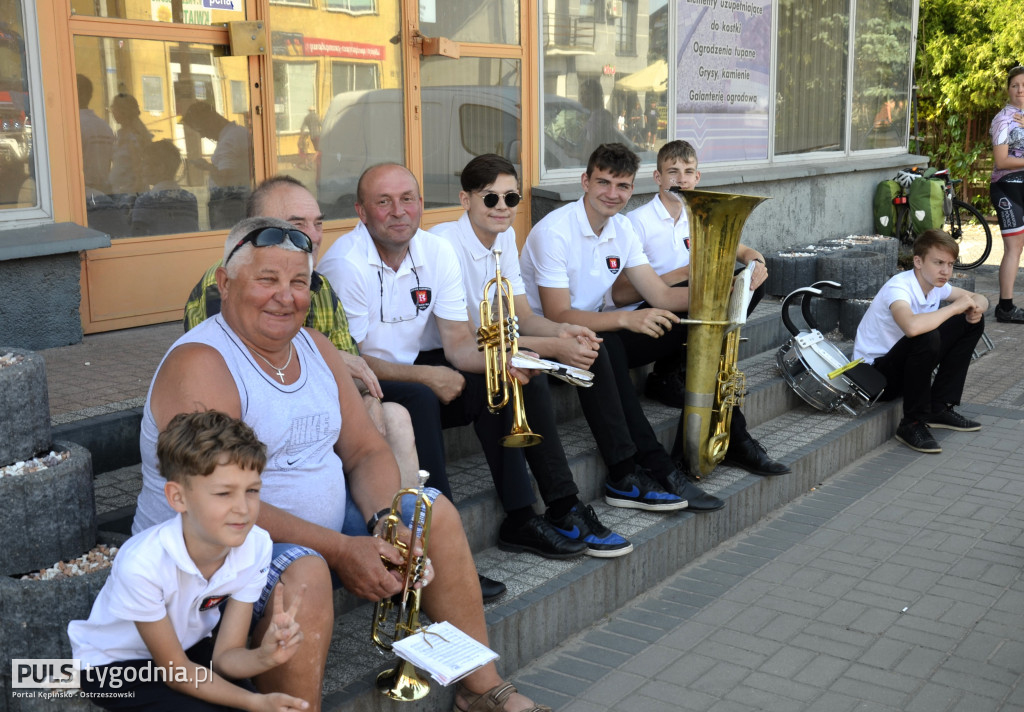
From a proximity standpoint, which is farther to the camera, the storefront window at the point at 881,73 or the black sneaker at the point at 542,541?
the storefront window at the point at 881,73

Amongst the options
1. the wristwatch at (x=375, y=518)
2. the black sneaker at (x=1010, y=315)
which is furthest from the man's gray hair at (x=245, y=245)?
the black sneaker at (x=1010, y=315)

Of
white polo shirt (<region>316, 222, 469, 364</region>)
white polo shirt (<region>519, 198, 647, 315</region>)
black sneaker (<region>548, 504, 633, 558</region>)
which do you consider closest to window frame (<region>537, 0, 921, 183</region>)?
white polo shirt (<region>519, 198, 647, 315</region>)

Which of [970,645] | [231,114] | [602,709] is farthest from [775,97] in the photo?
A: [602,709]

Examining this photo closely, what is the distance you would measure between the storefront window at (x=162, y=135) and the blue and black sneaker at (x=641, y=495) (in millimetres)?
2885

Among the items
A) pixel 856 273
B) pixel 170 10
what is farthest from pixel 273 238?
pixel 856 273

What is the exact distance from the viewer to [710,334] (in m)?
4.65

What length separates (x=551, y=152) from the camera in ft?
26.1

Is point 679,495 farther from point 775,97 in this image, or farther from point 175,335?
point 775,97

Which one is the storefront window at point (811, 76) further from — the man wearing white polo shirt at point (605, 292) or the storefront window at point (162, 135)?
the storefront window at point (162, 135)

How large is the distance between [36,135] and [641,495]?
3.36 meters

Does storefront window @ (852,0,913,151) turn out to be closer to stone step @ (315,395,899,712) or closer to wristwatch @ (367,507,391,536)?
stone step @ (315,395,899,712)

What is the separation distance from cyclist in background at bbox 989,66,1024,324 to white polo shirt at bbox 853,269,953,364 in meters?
3.07

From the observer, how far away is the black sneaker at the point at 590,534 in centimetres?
397

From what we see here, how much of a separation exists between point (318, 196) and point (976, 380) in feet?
15.5
